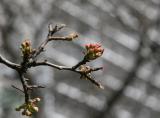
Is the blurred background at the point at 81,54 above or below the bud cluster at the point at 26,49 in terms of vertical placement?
below

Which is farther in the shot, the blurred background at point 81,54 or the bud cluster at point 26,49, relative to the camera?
the blurred background at point 81,54

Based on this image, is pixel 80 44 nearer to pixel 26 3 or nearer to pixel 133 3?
pixel 133 3

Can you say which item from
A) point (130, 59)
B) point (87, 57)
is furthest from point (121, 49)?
point (87, 57)

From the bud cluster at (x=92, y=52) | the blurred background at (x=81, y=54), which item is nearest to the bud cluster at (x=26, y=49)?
the bud cluster at (x=92, y=52)

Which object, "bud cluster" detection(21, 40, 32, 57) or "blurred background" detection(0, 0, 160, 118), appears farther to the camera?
"blurred background" detection(0, 0, 160, 118)

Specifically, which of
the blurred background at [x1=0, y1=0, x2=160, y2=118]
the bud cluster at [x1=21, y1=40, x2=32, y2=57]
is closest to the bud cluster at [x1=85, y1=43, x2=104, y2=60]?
the bud cluster at [x1=21, y1=40, x2=32, y2=57]

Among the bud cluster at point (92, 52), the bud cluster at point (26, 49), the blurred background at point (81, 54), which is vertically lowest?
the blurred background at point (81, 54)

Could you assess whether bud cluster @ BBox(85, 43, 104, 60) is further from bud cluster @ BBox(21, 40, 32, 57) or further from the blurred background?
the blurred background

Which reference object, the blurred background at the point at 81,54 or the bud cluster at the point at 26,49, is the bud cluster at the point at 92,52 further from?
the blurred background at the point at 81,54
